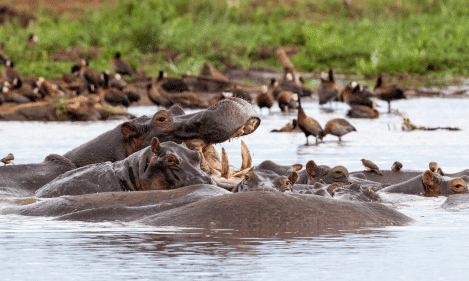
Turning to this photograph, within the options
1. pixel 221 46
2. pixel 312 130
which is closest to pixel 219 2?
pixel 221 46

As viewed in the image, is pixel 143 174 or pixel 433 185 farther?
pixel 433 185

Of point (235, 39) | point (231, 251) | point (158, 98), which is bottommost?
point (231, 251)

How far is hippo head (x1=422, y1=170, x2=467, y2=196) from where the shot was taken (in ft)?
22.5

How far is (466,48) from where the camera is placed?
2627cm

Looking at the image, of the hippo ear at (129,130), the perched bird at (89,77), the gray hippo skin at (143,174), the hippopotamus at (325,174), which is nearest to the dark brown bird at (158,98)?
the perched bird at (89,77)

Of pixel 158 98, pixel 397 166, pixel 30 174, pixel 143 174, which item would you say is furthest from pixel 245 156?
pixel 158 98

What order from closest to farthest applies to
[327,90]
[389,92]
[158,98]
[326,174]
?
[326,174] < [389,92] < [158,98] < [327,90]

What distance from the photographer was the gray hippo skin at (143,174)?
5.49m

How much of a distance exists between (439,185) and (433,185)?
61 millimetres

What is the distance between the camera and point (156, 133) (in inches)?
247

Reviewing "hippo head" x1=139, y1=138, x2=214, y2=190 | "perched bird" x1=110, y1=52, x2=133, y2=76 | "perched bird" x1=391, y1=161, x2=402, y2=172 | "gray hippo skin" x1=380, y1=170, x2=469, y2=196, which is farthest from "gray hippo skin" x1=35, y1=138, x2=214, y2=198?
"perched bird" x1=110, y1=52, x2=133, y2=76

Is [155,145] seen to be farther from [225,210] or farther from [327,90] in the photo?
[327,90]

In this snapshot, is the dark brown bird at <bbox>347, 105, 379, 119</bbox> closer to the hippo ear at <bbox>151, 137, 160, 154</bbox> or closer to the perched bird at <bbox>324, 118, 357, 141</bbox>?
the perched bird at <bbox>324, 118, 357, 141</bbox>

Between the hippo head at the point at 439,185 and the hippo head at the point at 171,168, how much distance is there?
2178 mm
